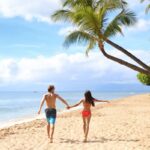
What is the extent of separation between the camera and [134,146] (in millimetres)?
12508

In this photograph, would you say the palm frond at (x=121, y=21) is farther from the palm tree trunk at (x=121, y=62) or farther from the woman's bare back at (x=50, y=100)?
the woman's bare back at (x=50, y=100)

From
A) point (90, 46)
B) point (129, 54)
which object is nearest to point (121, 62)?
point (129, 54)

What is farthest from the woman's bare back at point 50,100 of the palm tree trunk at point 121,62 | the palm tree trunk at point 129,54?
the palm tree trunk at point 129,54

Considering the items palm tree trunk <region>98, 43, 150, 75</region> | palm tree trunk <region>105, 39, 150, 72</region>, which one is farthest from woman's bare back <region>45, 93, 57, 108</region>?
palm tree trunk <region>105, 39, 150, 72</region>

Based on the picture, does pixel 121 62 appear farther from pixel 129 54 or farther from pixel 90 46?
pixel 90 46

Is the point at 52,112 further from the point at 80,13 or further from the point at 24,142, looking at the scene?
the point at 80,13

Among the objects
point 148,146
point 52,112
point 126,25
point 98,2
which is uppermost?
point 98,2

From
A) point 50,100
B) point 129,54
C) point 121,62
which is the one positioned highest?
point 129,54

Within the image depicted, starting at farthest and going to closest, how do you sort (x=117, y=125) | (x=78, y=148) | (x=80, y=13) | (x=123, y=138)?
(x=117, y=125) → (x=123, y=138) → (x=80, y=13) → (x=78, y=148)

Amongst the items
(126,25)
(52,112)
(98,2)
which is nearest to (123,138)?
A: (52,112)

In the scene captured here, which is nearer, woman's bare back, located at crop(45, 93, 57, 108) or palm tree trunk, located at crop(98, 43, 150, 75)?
palm tree trunk, located at crop(98, 43, 150, 75)

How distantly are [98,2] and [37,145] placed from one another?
16.6ft

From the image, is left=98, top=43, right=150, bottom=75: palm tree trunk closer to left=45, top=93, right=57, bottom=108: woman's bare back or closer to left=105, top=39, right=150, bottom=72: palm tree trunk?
left=105, top=39, right=150, bottom=72: palm tree trunk

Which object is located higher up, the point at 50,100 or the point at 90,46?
the point at 90,46
